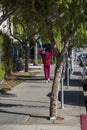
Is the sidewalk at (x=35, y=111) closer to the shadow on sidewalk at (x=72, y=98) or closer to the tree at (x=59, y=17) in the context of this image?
the shadow on sidewalk at (x=72, y=98)

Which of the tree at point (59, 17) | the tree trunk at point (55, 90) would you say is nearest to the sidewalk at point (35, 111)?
the tree trunk at point (55, 90)

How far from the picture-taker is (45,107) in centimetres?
1422

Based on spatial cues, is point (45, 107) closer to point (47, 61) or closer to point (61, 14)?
point (61, 14)

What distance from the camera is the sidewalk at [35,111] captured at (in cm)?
1098

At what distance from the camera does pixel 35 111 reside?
13320 mm

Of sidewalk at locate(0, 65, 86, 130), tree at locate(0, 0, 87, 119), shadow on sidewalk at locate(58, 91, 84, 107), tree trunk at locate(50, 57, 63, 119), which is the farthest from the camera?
shadow on sidewalk at locate(58, 91, 84, 107)

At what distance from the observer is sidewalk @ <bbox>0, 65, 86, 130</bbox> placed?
36.0ft

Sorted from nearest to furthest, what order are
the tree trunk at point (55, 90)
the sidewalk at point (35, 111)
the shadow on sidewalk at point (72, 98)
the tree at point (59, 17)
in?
the sidewalk at point (35, 111)
the tree at point (59, 17)
the tree trunk at point (55, 90)
the shadow on sidewalk at point (72, 98)

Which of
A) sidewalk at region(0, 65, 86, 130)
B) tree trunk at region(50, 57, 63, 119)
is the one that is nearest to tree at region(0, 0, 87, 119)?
tree trunk at region(50, 57, 63, 119)

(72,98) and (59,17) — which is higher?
(59,17)

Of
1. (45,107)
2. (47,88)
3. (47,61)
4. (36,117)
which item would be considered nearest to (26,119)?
(36,117)

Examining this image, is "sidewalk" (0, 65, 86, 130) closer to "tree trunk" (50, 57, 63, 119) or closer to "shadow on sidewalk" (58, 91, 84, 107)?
"shadow on sidewalk" (58, 91, 84, 107)

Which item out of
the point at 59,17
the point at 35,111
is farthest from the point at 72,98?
the point at 59,17

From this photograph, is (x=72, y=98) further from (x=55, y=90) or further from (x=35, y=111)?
(x=55, y=90)
